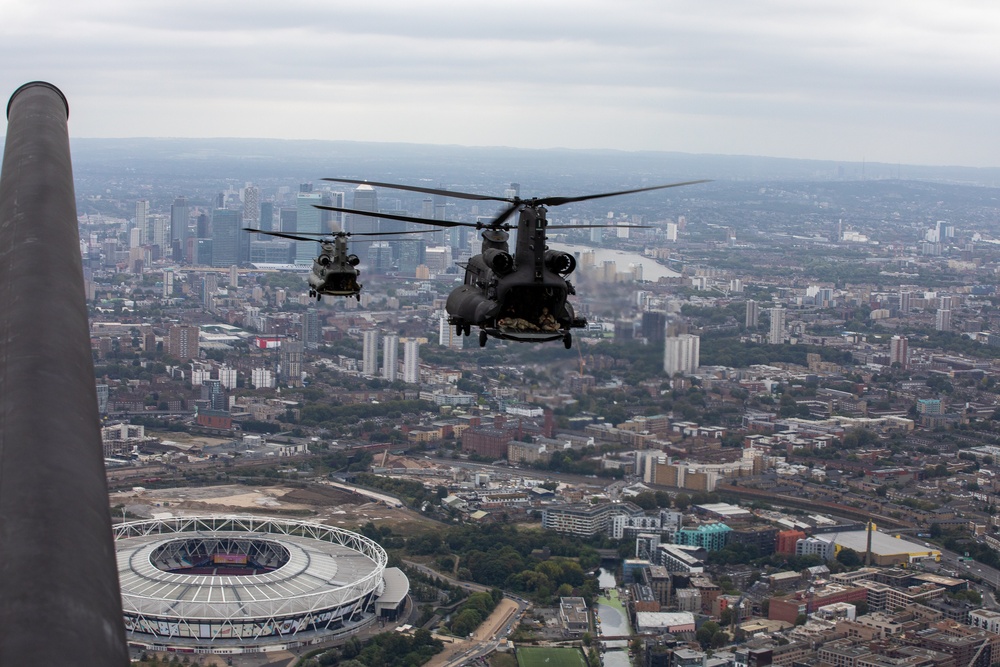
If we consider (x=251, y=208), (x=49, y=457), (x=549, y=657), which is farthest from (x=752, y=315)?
(x=49, y=457)

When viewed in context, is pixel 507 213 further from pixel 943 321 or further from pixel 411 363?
pixel 943 321

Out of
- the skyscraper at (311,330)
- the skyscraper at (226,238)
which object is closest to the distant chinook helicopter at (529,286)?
the skyscraper at (311,330)

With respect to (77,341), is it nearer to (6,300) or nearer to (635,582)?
(6,300)

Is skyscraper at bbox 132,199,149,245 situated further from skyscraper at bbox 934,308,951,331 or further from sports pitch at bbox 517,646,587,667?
sports pitch at bbox 517,646,587,667

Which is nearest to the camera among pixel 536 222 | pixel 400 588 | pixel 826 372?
pixel 536 222

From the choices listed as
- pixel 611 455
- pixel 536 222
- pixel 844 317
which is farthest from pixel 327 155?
pixel 536 222

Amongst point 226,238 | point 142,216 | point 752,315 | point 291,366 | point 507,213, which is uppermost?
point 507,213
